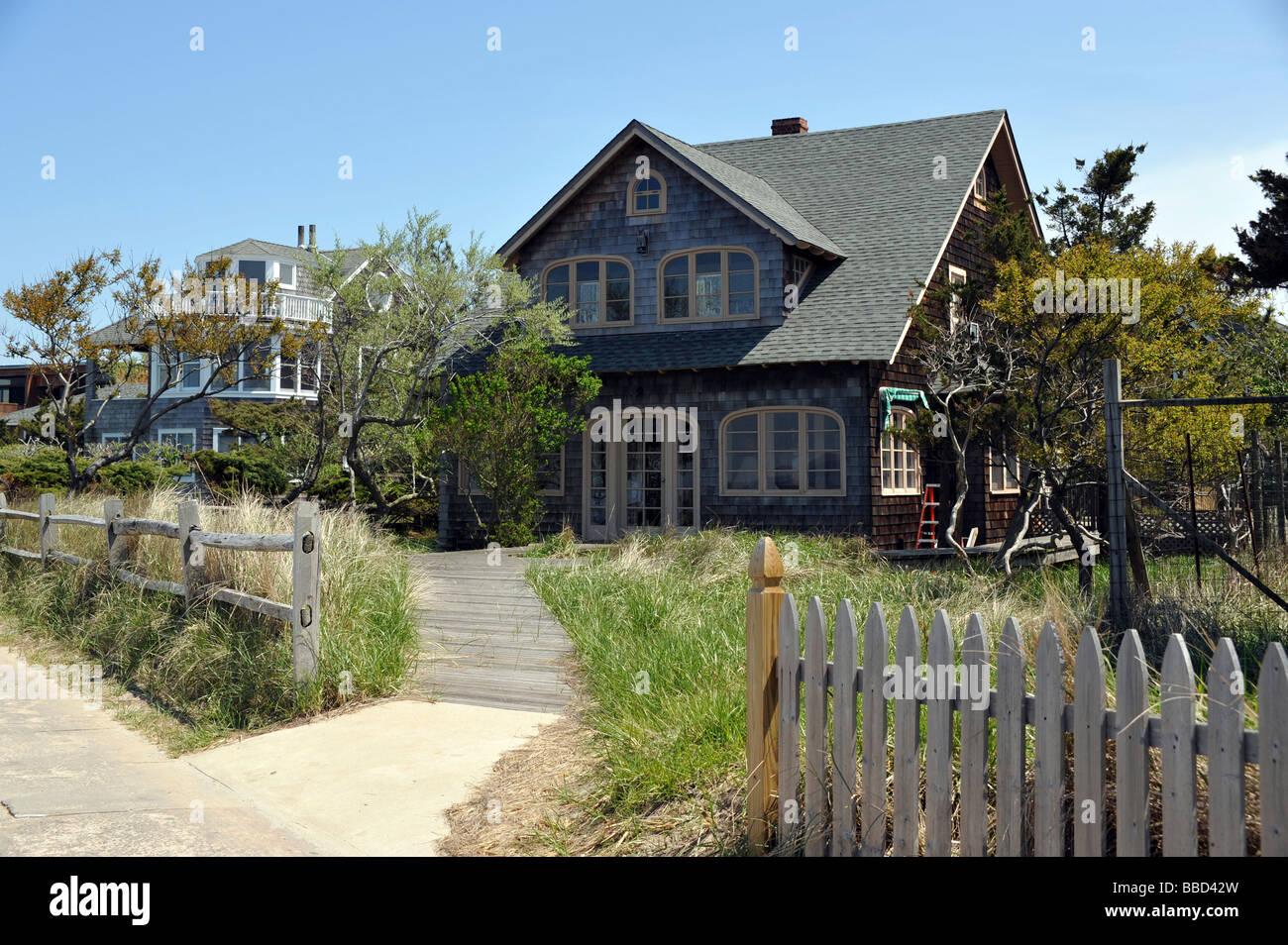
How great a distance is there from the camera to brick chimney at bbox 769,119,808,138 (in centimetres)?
2456

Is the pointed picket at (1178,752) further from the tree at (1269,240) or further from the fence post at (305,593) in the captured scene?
the tree at (1269,240)

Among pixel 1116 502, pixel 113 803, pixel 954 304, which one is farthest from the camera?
pixel 954 304

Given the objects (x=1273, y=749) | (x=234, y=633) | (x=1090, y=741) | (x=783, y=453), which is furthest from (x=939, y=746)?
(x=783, y=453)

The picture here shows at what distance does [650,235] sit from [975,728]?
1635cm

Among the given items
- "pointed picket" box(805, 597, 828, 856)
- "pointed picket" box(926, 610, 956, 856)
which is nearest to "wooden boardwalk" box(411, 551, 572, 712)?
"pointed picket" box(805, 597, 828, 856)

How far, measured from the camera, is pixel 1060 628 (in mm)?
5297

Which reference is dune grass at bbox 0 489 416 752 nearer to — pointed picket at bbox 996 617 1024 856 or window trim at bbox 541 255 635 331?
pointed picket at bbox 996 617 1024 856

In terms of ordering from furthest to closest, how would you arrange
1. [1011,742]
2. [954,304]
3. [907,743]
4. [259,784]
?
[954,304] < [259,784] < [907,743] < [1011,742]

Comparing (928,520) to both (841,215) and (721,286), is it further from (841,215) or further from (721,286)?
(841,215)

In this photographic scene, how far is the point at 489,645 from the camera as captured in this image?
349 inches

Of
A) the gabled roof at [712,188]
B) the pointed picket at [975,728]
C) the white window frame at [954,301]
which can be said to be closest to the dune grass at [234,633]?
the pointed picket at [975,728]

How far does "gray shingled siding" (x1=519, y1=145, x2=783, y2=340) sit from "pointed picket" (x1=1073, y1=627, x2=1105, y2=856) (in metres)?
15.1

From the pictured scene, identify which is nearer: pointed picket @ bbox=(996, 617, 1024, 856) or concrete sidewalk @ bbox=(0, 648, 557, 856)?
pointed picket @ bbox=(996, 617, 1024, 856)

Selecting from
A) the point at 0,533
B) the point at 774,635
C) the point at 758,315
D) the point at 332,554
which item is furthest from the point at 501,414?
the point at 774,635
